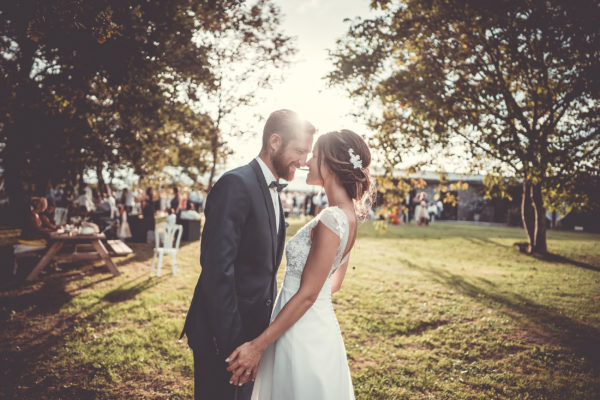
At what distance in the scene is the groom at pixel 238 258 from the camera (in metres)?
1.82

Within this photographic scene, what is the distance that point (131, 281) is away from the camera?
7848 millimetres

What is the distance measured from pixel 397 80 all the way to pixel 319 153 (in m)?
6.49

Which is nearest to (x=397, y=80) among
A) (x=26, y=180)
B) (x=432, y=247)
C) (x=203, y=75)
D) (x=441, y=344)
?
(x=203, y=75)

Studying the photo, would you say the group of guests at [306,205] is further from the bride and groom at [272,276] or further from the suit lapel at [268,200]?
the suit lapel at [268,200]

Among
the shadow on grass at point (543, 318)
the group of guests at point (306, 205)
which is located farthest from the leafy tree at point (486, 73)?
the group of guests at point (306, 205)

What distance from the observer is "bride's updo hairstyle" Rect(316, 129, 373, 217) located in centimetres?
218

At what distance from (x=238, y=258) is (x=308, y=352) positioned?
0.72m

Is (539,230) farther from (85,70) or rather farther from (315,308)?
(85,70)

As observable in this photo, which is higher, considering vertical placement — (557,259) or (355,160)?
(355,160)

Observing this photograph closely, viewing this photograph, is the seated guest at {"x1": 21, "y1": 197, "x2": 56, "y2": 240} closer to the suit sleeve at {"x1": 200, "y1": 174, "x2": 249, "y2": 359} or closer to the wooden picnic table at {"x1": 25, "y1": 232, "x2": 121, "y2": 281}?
the wooden picnic table at {"x1": 25, "y1": 232, "x2": 121, "y2": 281}

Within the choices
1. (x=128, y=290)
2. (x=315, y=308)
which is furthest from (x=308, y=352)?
(x=128, y=290)

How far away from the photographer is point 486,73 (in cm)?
797

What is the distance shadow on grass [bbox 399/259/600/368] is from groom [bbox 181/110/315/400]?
17.7 feet

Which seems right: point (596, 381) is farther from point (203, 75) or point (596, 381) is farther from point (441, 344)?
point (203, 75)
